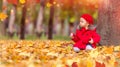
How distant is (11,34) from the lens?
468 inches

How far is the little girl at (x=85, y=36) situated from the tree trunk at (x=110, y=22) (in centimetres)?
100

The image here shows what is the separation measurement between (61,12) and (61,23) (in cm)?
97

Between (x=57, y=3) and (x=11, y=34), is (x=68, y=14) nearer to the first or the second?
(x=57, y=3)

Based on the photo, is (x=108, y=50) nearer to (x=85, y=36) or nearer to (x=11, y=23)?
(x=85, y=36)

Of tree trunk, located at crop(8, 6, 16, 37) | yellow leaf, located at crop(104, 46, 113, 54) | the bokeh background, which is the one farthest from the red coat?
tree trunk, located at crop(8, 6, 16, 37)

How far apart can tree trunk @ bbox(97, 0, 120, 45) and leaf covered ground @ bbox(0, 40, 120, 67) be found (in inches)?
14.7

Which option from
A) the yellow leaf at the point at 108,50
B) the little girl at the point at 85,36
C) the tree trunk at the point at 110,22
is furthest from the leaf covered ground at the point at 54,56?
the tree trunk at the point at 110,22

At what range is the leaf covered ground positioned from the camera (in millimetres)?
6871

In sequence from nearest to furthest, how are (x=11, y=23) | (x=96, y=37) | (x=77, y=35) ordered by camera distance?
1. (x=96, y=37)
2. (x=77, y=35)
3. (x=11, y=23)

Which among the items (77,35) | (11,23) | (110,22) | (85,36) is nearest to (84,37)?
(85,36)

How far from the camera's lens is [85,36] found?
8.27 metres

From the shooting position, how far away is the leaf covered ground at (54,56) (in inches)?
271

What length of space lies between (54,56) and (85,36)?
3.04ft

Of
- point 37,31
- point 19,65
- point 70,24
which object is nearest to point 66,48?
point 19,65
